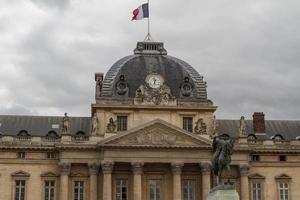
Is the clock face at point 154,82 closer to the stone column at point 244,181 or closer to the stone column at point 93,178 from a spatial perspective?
the stone column at point 93,178

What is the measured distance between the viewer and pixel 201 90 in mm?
74688

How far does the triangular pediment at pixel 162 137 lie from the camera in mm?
69750

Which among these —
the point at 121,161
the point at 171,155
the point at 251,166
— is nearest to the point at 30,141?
the point at 121,161

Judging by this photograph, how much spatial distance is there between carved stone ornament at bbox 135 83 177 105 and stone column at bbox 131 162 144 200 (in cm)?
720

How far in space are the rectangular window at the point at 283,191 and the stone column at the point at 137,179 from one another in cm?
1630

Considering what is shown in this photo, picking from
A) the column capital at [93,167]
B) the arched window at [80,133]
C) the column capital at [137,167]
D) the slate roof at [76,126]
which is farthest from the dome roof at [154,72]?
the column capital at [137,167]

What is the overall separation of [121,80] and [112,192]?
493 inches

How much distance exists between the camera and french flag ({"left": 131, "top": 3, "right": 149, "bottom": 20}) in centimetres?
7456

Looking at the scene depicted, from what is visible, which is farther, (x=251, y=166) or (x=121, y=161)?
(x=251, y=166)

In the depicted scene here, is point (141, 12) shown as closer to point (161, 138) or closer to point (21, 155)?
point (161, 138)

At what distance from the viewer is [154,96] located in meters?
72.7

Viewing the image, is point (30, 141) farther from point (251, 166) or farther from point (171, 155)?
point (251, 166)

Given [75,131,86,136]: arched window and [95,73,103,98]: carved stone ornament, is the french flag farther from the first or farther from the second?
[75,131,86,136]: arched window

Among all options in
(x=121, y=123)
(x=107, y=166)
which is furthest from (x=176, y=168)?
(x=121, y=123)
